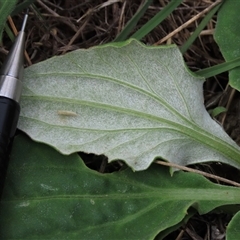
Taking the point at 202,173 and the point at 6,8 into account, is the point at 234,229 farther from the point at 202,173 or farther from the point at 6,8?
the point at 6,8

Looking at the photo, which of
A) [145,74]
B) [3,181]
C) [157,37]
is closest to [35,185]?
[3,181]

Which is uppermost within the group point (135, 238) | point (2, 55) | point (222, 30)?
point (222, 30)

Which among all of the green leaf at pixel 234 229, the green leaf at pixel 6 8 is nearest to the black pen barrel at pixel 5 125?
the green leaf at pixel 6 8

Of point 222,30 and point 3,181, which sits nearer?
point 3,181

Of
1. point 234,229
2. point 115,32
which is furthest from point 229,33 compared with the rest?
point 234,229

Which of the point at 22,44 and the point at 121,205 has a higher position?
the point at 22,44

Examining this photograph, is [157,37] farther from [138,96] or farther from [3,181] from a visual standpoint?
[3,181]
